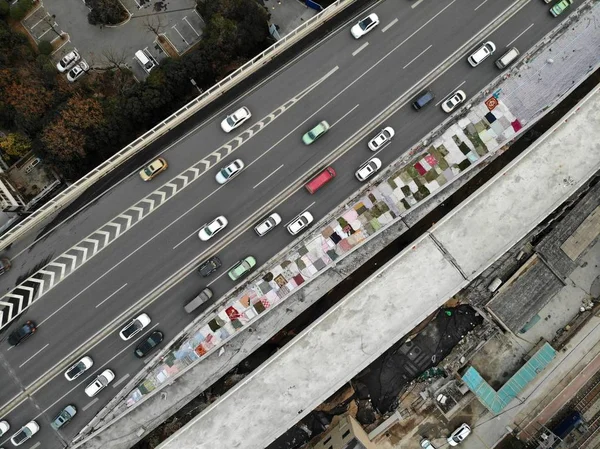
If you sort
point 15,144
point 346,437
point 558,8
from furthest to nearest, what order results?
point 15,144, point 558,8, point 346,437

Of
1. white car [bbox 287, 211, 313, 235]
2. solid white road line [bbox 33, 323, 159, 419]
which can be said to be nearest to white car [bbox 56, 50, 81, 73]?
solid white road line [bbox 33, 323, 159, 419]

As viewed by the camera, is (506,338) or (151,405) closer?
(151,405)

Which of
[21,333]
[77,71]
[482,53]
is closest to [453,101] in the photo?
[482,53]

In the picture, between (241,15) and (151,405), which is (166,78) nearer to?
(241,15)

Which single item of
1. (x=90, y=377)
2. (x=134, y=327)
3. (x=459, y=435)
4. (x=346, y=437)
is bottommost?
(x=459, y=435)

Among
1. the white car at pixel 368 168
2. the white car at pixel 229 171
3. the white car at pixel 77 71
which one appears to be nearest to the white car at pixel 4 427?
the white car at pixel 229 171

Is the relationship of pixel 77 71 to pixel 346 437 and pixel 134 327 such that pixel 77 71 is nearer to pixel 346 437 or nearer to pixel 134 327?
pixel 134 327

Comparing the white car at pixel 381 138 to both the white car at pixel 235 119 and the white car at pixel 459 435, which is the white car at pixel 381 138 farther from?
the white car at pixel 459 435

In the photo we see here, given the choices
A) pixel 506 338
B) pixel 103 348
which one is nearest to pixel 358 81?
pixel 506 338
